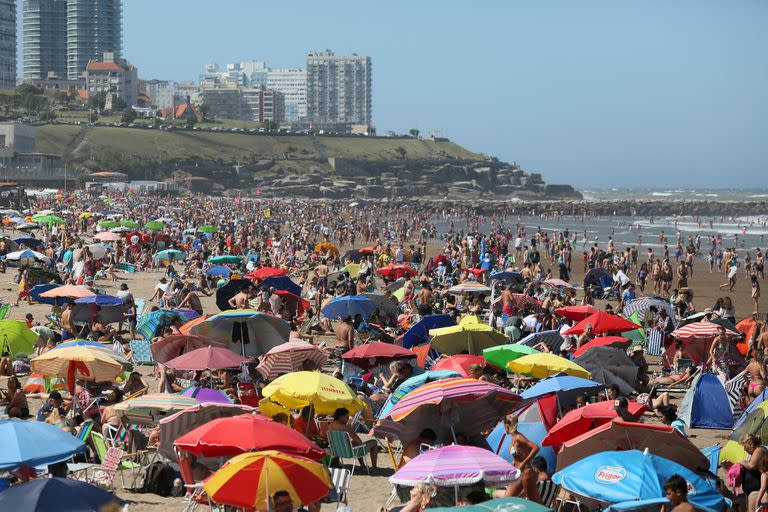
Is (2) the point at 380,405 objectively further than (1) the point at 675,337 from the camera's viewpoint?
No

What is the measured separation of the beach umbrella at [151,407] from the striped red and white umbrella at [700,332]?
25.4 feet

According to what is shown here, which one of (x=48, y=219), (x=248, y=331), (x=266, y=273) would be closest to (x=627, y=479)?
(x=248, y=331)

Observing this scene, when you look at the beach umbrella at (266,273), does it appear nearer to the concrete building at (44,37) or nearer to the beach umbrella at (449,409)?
the beach umbrella at (449,409)

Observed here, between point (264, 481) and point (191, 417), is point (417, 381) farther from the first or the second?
point (264, 481)

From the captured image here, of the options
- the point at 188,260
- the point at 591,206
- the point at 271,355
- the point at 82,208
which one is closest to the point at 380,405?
the point at 271,355

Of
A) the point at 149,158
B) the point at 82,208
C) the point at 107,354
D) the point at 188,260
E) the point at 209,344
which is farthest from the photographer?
the point at 149,158

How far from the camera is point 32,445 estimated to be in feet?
22.8

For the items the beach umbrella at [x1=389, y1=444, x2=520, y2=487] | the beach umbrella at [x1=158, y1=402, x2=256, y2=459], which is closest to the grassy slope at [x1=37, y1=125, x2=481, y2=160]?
the beach umbrella at [x1=158, y1=402, x2=256, y2=459]

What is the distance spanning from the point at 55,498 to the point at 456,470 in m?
2.61

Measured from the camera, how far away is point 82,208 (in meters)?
55.7

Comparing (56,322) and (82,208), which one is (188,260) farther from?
(82,208)

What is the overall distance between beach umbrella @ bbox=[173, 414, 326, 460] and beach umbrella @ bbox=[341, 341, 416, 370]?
458cm

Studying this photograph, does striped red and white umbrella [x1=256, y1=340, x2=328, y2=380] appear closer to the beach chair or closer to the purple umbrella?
the purple umbrella

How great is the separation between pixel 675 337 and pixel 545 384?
5645mm
